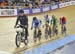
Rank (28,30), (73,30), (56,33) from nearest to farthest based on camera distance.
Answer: (28,30), (56,33), (73,30)

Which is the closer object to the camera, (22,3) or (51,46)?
(51,46)

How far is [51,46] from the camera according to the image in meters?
4.50

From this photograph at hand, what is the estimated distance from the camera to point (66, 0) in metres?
6.01

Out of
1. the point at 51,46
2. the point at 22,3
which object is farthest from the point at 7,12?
the point at 51,46

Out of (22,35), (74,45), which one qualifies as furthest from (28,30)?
(74,45)

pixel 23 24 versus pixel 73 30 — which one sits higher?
pixel 23 24

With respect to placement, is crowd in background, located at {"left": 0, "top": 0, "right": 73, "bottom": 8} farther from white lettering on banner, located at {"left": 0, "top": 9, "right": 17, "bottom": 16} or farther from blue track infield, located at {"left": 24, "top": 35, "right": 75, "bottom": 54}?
blue track infield, located at {"left": 24, "top": 35, "right": 75, "bottom": 54}

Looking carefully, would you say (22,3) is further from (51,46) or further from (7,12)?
(51,46)

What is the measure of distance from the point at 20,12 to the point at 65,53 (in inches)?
39.1

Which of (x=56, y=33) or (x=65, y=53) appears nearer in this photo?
(x=65, y=53)

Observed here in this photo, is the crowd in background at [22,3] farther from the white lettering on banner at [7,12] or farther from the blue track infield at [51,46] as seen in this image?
the blue track infield at [51,46]

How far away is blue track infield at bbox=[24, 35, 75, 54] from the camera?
4.10 m

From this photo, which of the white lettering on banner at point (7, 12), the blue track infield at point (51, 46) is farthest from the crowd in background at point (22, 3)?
the blue track infield at point (51, 46)

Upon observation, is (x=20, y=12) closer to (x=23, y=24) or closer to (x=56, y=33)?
(x=23, y=24)
